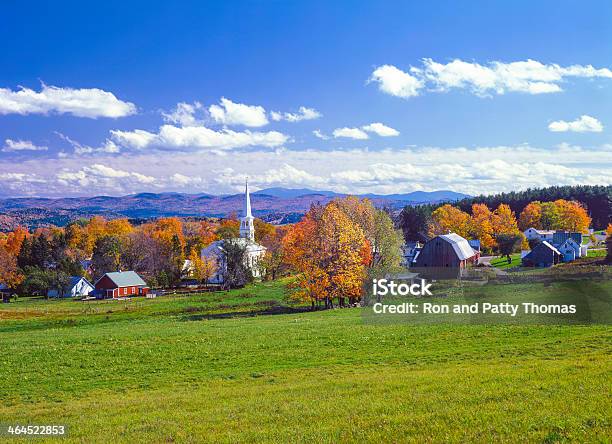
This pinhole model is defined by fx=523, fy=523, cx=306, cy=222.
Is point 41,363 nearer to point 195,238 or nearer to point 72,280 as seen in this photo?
point 72,280

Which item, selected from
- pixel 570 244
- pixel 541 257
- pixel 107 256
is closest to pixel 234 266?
pixel 107 256

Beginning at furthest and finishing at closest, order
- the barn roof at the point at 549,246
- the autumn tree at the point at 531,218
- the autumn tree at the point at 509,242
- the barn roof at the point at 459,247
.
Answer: the autumn tree at the point at 531,218, the autumn tree at the point at 509,242, the barn roof at the point at 549,246, the barn roof at the point at 459,247

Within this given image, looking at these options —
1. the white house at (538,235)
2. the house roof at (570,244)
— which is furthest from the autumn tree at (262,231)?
the house roof at (570,244)

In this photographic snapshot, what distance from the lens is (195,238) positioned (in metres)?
116

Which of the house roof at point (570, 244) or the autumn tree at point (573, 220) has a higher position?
the autumn tree at point (573, 220)

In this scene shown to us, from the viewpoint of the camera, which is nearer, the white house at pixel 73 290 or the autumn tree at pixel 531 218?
the white house at pixel 73 290

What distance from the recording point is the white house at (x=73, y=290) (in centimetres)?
8406

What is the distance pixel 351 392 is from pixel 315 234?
1120 inches

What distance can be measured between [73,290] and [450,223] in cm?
7106

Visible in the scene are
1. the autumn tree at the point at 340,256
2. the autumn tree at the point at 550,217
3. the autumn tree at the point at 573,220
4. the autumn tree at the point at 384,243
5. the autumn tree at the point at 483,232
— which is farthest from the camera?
the autumn tree at the point at 550,217

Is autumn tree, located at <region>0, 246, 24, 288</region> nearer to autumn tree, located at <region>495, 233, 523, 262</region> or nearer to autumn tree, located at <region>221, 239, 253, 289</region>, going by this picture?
autumn tree, located at <region>221, 239, 253, 289</region>

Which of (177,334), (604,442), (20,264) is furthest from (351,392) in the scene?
(20,264)

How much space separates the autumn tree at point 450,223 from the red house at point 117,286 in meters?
56.7

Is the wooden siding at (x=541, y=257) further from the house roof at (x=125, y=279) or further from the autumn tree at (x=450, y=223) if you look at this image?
the house roof at (x=125, y=279)
